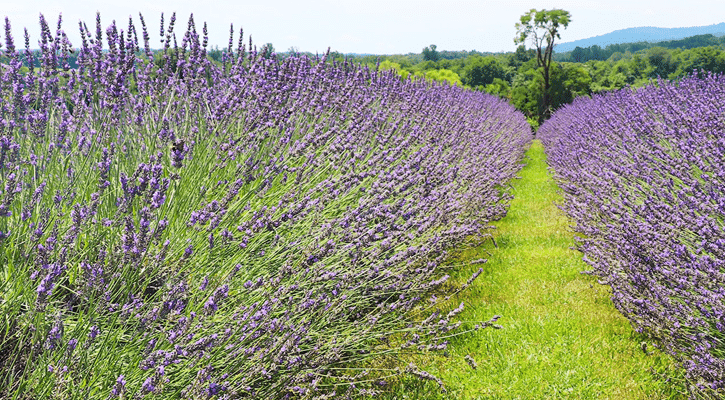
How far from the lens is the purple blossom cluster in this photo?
7.71ft

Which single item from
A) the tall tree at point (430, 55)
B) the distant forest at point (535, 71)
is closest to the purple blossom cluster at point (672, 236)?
the distant forest at point (535, 71)

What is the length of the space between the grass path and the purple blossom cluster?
20 cm

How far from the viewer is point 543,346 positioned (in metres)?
3.09

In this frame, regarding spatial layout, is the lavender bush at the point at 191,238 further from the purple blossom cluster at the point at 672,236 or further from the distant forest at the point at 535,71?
the purple blossom cluster at the point at 672,236

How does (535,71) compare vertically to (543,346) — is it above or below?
above

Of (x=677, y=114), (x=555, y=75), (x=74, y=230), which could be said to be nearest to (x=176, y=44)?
(x=74, y=230)

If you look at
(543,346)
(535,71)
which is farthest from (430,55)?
(543,346)

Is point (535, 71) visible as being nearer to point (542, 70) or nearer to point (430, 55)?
point (542, 70)

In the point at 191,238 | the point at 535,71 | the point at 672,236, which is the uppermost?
the point at 535,71

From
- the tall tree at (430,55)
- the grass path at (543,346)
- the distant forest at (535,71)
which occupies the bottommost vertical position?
the grass path at (543,346)

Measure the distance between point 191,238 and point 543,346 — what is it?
2.22m

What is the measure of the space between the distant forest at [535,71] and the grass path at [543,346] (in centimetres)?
228

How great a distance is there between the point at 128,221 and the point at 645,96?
7.44 meters

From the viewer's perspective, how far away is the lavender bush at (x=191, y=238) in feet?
4.87
